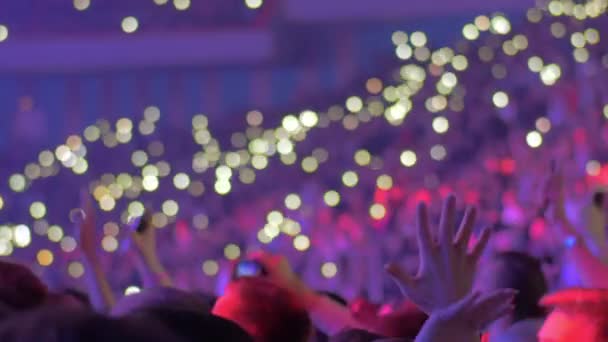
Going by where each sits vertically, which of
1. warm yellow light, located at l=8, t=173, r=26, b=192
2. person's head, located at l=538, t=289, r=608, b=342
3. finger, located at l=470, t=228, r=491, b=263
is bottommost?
person's head, located at l=538, t=289, r=608, b=342

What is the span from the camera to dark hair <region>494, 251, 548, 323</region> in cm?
246

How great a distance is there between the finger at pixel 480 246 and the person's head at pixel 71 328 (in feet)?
2.60

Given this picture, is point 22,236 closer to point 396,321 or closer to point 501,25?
point 501,25

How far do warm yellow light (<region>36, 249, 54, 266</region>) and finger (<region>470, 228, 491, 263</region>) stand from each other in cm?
838

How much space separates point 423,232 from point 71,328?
2.70ft

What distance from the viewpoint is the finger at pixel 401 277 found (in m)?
1.70

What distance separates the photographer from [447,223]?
1755mm

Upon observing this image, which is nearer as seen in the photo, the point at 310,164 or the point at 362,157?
the point at 362,157

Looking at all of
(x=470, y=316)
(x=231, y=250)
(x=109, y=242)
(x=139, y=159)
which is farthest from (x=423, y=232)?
(x=139, y=159)

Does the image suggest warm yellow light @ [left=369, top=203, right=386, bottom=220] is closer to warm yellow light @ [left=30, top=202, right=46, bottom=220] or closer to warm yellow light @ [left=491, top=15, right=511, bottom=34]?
warm yellow light @ [left=491, top=15, right=511, bottom=34]

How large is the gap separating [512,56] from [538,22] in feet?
1.16

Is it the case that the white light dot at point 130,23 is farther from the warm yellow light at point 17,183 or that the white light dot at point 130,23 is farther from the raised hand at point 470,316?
the raised hand at point 470,316

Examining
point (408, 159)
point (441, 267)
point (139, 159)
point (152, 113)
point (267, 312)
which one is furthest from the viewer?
point (152, 113)

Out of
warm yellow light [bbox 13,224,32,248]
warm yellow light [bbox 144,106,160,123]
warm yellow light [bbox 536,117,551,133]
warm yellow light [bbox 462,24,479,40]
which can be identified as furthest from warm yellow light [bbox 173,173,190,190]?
warm yellow light [bbox 144,106,160,123]
